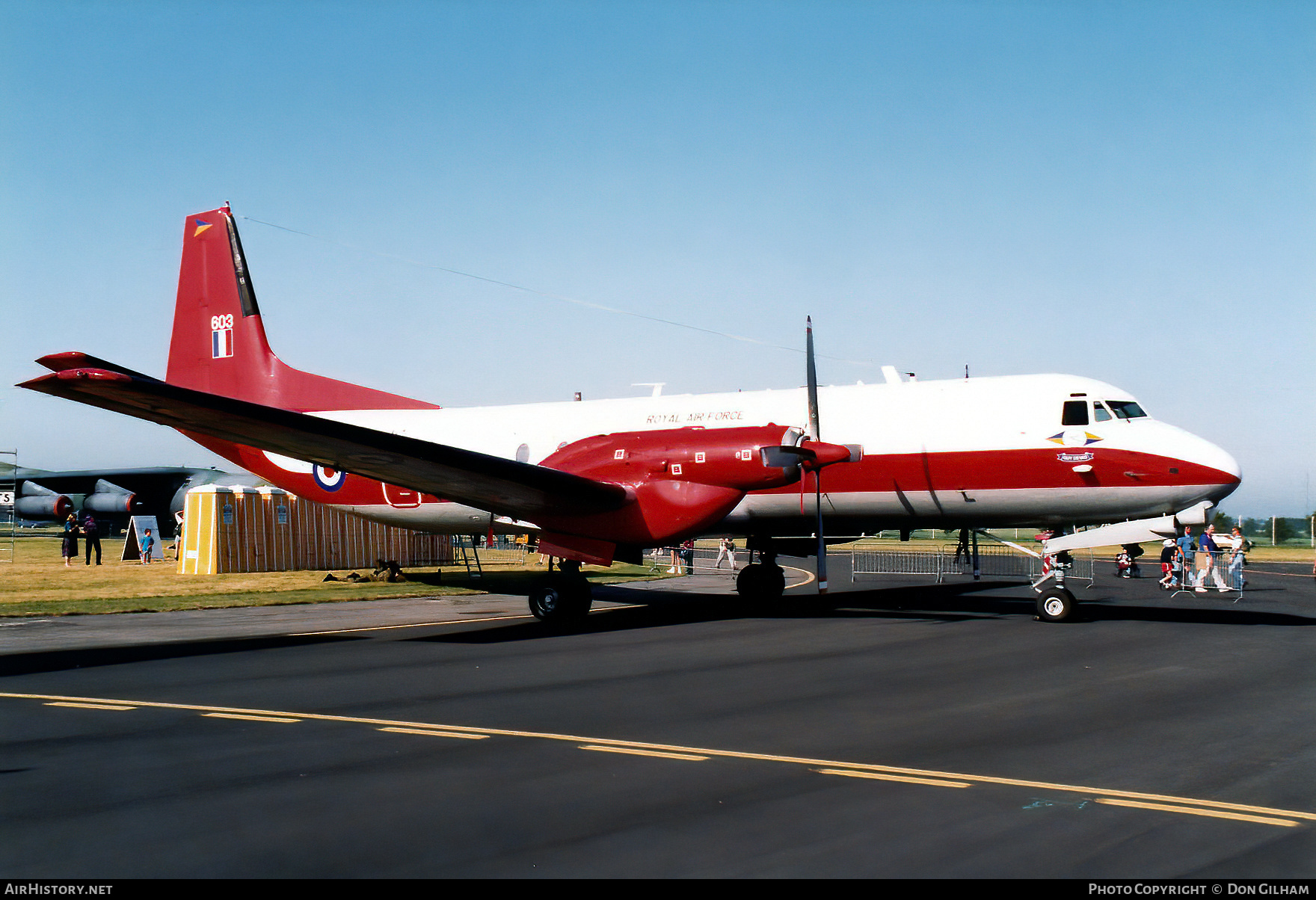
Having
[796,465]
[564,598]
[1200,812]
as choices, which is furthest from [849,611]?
[1200,812]

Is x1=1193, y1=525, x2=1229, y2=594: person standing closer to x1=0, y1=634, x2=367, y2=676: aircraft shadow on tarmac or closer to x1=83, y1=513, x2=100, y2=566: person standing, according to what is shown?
x1=0, y1=634, x2=367, y2=676: aircraft shadow on tarmac

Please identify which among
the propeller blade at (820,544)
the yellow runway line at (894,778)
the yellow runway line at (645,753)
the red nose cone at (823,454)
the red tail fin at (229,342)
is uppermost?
the red tail fin at (229,342)

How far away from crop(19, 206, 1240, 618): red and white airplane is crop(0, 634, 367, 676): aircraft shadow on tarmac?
297 cm

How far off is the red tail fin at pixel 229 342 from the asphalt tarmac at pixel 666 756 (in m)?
8.51

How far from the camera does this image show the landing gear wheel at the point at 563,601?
16.7m

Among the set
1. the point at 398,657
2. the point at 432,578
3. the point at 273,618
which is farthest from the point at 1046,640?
the point at 432,578

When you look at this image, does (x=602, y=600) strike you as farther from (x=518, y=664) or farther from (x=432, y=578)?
(x=518, y=664)

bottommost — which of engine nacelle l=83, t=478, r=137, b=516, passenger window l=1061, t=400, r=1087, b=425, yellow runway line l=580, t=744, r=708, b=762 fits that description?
yellow runway line l=580, t=744, r=708, b=762

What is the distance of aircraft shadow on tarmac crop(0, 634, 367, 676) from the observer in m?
12.4

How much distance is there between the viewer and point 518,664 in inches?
487

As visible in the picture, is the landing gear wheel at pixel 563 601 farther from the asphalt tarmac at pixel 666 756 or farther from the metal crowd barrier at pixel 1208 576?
the metal crowd barrier at pixel 1208 576

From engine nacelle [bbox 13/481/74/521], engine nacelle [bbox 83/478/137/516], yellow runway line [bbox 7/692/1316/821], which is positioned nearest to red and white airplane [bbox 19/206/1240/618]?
yellow runway line [bbox 7/692/1316/821]

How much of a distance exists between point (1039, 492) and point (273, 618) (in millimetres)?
14459

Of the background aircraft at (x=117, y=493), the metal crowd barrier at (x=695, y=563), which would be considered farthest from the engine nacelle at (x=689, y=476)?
the background aircraft at (x=117, y=493)
